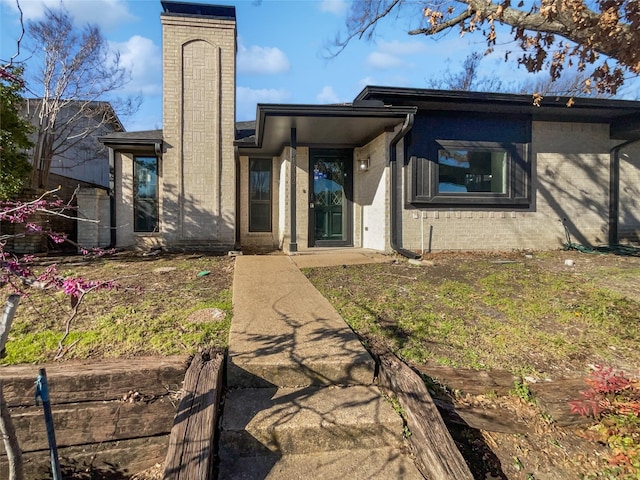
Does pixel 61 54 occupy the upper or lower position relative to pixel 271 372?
upper

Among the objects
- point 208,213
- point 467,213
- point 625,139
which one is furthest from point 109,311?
point 625,139

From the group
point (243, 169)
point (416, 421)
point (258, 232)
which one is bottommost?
point (416, 421)

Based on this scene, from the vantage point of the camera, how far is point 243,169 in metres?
10.1

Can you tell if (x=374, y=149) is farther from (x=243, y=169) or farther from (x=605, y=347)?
(x=605, y=347)

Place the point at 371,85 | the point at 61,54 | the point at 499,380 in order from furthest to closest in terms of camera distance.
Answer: the point at 61,54 → the point at 371,85 → the point at 499,380

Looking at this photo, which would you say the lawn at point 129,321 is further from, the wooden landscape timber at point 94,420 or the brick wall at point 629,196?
the brick wall at point 629,196

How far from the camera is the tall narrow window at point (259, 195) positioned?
10.2 metres

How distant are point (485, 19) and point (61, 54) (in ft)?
45.4

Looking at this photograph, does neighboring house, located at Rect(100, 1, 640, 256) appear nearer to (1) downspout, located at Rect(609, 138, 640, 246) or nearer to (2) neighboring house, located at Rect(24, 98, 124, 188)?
(1) downspout, located at Rect(609, 138, 640, 246)

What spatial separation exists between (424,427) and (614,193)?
30.8 ft

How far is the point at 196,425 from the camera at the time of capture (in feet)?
6.89

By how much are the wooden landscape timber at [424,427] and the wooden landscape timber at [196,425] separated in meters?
1.19

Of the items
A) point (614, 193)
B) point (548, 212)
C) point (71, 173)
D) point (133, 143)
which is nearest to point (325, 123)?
point (133, 143)

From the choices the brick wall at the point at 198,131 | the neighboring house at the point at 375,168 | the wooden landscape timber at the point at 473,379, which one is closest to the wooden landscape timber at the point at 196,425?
the wooden landscape timber at the point at 473,379
